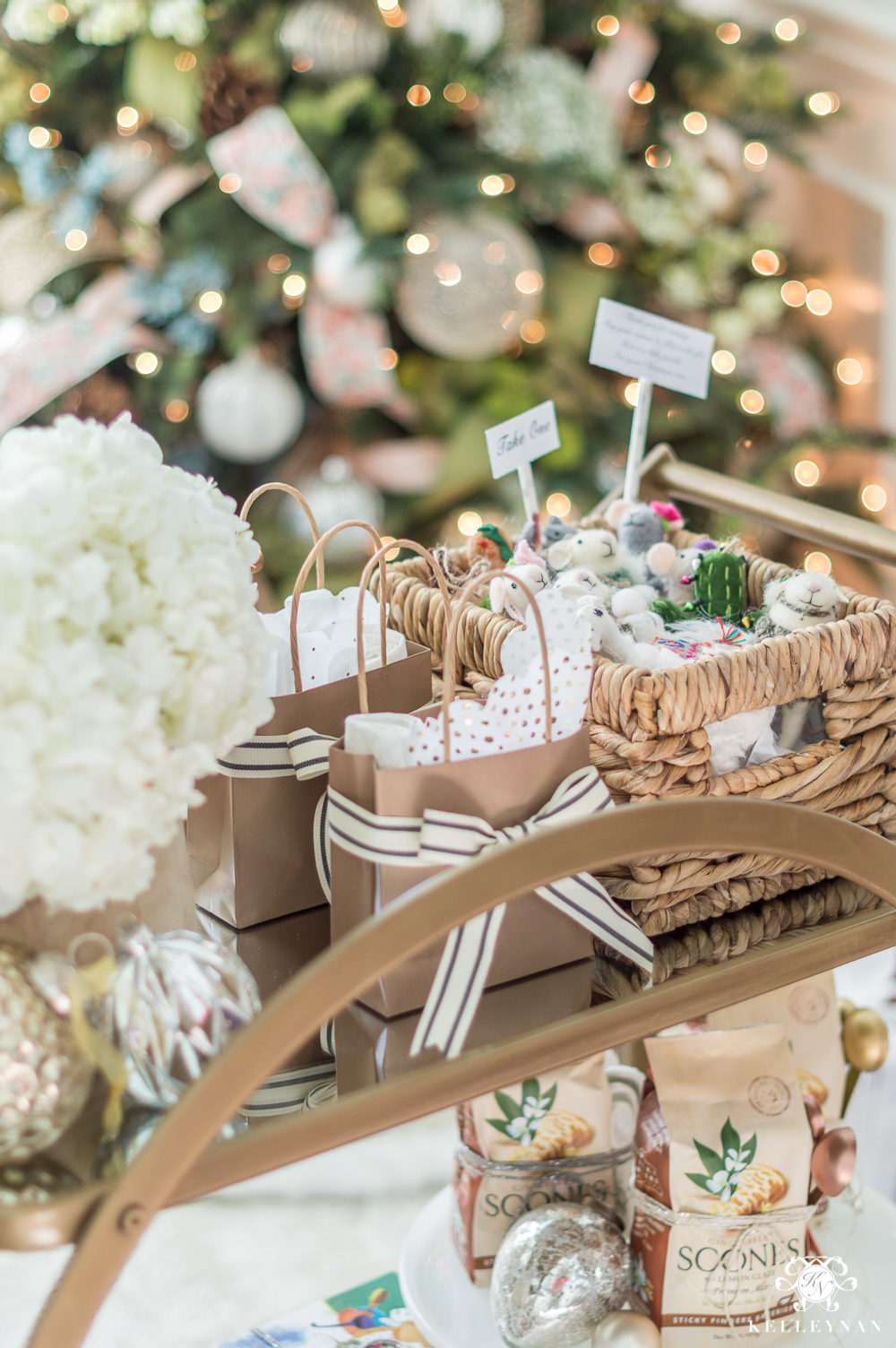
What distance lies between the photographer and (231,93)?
7.36 feet

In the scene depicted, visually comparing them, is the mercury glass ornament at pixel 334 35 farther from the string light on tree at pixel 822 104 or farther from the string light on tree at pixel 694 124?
the string light on tree at pixel 822 104

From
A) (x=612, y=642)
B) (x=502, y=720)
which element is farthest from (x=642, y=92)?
(x=502, y=720)

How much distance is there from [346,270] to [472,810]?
165 centimetres

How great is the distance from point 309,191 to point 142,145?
463 millimetres

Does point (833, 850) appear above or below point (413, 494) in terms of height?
above

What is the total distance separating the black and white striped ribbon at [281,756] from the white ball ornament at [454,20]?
1.81 metres

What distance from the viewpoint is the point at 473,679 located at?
100 centimetres

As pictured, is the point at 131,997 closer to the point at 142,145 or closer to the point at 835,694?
the point at 835,694

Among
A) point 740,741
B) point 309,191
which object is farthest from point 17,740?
point 309,191

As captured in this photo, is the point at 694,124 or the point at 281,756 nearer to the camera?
the point at 281,756

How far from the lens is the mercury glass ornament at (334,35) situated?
2.12m

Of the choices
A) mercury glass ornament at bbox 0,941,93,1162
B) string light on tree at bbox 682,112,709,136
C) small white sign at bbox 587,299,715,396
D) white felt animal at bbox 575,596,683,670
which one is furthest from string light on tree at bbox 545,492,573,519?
mercury glass ornament at bbox 0,941,93,1162

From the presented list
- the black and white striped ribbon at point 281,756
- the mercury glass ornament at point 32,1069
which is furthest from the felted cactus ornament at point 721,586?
the mercury glass ornament at point 32,1069

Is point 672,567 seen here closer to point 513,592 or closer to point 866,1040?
point 513,592
